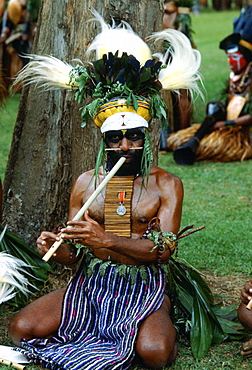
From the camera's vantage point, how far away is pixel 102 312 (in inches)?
141

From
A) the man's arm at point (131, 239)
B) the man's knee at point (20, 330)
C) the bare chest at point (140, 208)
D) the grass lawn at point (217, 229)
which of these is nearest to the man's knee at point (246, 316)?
the grass lawn at point (217, 229)

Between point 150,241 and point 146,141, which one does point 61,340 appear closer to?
point 150,241

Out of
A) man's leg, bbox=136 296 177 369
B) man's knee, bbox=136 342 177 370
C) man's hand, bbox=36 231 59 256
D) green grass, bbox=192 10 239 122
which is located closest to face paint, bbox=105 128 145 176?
man's hand, bbox=36 231 59 256

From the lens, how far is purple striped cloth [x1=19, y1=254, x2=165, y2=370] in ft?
11.1

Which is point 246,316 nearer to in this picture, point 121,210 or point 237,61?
point 121,210

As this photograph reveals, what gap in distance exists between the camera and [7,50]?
1223 cm

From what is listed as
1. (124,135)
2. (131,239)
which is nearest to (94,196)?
(131,239)

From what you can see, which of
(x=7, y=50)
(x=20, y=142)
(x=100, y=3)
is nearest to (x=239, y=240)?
(x=20, y=142)

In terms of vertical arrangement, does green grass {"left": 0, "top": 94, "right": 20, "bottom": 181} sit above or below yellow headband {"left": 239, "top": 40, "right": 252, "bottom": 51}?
below

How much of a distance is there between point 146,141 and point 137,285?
33.8 inches

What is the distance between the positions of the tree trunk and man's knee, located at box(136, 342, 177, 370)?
146 cm

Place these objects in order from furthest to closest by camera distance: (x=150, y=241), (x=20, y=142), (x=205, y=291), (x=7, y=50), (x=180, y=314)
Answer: (x=7, y=50) < (x=20, y=142) < (x=205, y=291) < (x=180, y=314) < (x=150, y=241)

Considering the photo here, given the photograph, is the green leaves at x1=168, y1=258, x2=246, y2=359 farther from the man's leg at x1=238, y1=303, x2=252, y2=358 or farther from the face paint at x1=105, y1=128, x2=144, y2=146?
the face paint at x1=105, y1=128, x2=144, y2=146

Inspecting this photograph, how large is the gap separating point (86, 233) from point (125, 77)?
94 cm
